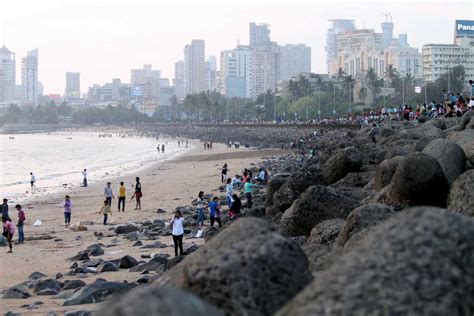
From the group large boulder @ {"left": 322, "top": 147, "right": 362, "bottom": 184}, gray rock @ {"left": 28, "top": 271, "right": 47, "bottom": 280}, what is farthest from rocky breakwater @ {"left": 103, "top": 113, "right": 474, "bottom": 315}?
large boulder @ {"left": 322, "top": 147, "right": 362, "bottom": 184}

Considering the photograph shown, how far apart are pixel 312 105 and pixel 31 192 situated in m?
71.6

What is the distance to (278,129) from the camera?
277 feet

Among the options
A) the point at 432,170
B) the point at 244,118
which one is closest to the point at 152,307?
the point at 432,170

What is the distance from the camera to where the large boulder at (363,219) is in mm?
6078

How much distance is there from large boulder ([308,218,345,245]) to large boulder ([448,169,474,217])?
1209 millimetres

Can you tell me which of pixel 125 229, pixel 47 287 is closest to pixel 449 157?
pixel 47 287

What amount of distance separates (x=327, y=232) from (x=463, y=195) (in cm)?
151

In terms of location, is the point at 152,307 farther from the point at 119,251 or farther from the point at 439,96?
the point at 439,96

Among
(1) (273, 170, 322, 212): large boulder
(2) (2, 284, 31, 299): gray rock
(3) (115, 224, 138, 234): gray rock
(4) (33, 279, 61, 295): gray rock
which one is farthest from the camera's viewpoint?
(3) (115, 224, 138, 234): gray rock

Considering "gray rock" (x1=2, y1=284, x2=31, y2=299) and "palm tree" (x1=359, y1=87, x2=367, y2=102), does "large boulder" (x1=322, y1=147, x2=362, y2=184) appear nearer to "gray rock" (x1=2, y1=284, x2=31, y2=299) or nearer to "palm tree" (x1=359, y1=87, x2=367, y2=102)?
"gray rock" (x1=2, y1=284, x2=31, y2=299)

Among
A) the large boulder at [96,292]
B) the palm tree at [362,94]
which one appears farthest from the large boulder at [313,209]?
the palm tree at [362,94]

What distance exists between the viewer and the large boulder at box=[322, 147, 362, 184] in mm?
13938

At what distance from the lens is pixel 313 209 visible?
8742mm

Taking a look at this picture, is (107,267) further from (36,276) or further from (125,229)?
(125,229)
